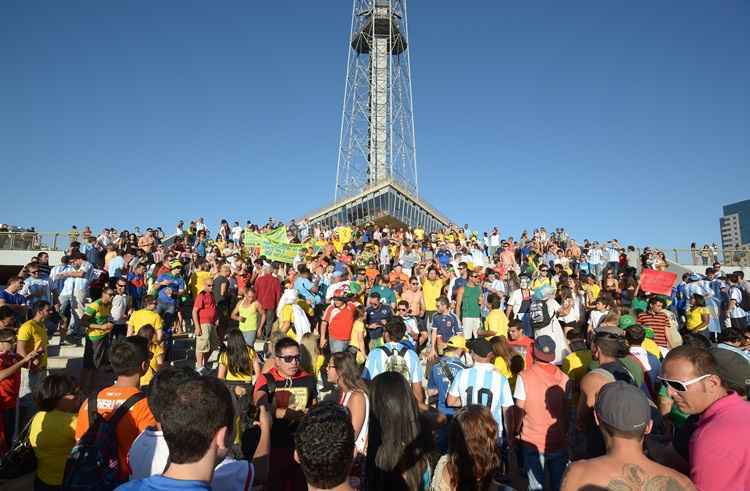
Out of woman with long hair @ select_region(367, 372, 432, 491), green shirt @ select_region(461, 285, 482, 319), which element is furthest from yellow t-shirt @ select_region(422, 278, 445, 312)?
woman with long hair @ select_region(367, 372, 432, 491)

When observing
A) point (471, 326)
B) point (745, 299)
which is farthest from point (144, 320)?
point (745, 299)

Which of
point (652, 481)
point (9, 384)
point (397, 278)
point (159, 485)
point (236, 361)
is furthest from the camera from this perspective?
point (397, 278)

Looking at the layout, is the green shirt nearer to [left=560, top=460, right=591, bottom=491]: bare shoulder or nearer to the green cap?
the green cap

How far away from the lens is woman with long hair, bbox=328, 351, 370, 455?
3.60 meters

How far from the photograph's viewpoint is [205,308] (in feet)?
28.0

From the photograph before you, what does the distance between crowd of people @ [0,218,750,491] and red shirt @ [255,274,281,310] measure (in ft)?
0.10

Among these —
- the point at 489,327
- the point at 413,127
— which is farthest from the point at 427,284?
the point at 413,127

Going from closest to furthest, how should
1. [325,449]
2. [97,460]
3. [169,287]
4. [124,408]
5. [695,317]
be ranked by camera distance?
[325,449], [97,460], [124,408], [169,287], [695,317]

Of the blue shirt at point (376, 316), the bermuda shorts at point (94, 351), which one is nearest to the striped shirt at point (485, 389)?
the blue shirt at point (376, 316)

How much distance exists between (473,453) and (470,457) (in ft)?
0.10

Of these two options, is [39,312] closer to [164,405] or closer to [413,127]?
[164,405]

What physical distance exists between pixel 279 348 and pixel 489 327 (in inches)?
185

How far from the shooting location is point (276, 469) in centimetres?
354

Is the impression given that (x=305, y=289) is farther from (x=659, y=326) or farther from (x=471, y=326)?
(x=659, y=326)
